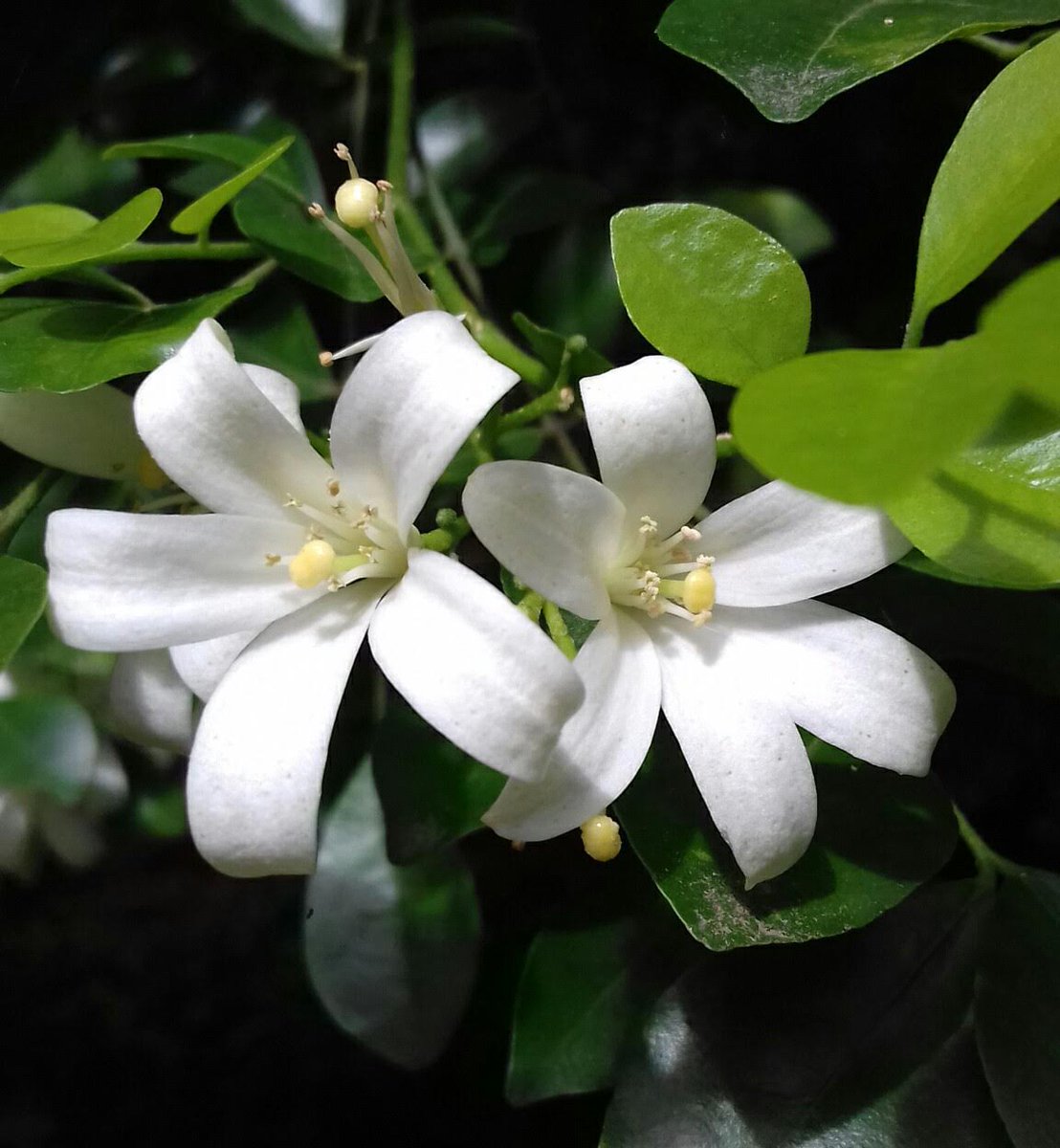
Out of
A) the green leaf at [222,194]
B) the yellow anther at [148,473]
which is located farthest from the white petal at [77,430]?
the green leaf at [222,194]

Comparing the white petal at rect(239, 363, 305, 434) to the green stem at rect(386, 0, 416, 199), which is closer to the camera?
the white petal at rect(239, 363, 305, 434)

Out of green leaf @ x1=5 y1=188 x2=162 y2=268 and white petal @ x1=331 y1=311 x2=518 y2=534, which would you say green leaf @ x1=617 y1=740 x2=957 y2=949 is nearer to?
white petal @ x1=331 y1=311 x2=518 y2=534

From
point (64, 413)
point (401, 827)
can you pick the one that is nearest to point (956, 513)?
point (401, 827)

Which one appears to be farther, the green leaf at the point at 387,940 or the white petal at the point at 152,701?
the green leaf at the point at 387,940

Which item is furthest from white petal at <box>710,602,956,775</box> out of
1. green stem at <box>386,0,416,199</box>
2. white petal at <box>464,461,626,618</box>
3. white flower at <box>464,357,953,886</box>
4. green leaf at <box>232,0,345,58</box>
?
green leaf at <box>232,0,345,58</box>

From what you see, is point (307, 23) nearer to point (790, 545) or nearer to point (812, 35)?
point (812, 35)

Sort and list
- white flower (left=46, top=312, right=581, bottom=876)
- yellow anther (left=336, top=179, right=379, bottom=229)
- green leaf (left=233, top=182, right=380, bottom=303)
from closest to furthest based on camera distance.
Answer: white flower (left=46, top=312, right=581, bottom=876), yellow anther (left=336, top=179, right=379, bottom=229), green leaf (left=233, top=182, right=380, bottom=303)

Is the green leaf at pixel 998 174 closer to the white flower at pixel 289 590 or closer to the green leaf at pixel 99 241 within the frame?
the white flower at pixel 289 590
